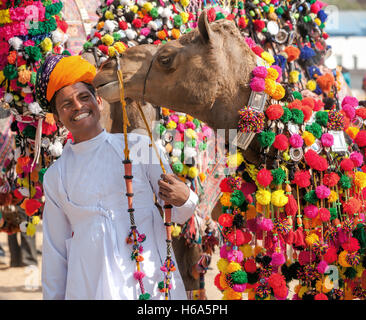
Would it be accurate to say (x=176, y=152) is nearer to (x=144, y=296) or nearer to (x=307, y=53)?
(x=307, y=53)

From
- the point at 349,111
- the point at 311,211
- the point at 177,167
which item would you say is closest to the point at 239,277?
the point at 311,211

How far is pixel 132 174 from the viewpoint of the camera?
263cm

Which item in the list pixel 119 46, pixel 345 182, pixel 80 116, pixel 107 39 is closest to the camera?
pixel 80 116

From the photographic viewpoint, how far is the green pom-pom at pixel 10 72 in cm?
388

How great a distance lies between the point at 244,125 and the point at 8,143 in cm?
420

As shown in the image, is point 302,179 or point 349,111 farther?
point 349,111

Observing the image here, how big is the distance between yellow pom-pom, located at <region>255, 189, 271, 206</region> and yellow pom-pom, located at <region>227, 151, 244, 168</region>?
0.72 ft

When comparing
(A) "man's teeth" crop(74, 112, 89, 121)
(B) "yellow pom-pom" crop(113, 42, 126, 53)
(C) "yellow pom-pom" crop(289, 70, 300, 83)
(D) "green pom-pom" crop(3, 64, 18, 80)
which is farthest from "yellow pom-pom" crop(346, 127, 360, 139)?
(D) "green pom-pom" crop(3, 64, 18, 80)

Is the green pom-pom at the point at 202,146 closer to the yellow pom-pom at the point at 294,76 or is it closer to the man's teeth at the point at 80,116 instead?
the yellow pom-pom at the point at 294,76

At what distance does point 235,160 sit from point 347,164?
625 mm

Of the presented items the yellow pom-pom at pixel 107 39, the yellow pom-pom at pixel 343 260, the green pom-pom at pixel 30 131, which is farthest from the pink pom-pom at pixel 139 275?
the yellow pom-pom at pixel 107 39

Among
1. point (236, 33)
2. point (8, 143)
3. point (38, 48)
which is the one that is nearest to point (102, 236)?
point (236, 33)

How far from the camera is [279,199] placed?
2961mm
